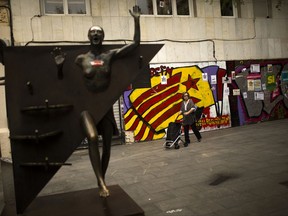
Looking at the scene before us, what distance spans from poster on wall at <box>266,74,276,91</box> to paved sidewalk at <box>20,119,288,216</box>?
12.0ft

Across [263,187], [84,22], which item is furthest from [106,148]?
[84,22]

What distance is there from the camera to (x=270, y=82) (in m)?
14.1

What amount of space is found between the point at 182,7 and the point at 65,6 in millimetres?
4450

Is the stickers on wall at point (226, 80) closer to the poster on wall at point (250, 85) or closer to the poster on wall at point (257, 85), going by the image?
the poster on wall at point (250, 85)

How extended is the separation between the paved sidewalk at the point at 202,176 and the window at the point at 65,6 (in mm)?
4702

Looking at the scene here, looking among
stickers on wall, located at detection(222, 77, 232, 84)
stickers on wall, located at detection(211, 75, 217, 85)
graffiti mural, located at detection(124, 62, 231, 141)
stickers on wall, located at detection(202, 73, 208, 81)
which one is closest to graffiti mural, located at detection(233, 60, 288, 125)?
stickers on wall, located at detection(222, 77, 232, 84)

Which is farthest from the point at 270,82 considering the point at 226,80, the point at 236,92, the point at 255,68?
the point at 226,80

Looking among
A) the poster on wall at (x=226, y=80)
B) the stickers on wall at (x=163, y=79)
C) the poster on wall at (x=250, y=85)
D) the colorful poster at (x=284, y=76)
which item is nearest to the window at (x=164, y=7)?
the stickers on wall at (x=163, y=79)

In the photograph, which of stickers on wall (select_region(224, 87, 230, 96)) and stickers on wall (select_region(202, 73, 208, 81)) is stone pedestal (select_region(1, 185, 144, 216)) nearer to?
stickers on wall (select_region(202, 73, 208, 81))

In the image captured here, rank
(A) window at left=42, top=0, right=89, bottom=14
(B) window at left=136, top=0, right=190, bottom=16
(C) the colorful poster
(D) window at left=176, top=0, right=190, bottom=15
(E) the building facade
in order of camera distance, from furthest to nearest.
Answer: (C) the colorful poster < (D) window at left=176, top=0, right=190, bottom=15 < (B) window at left=136, top=0, right=190, bottom=16 < (A) window at left=42, top=0, right=89, bottom=14 < (E) the building facade

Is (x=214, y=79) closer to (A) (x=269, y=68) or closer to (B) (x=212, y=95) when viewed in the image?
(B) (x=212, y=95)

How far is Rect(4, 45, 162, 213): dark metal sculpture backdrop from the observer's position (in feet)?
13.6

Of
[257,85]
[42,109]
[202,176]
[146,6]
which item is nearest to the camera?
[42,109]

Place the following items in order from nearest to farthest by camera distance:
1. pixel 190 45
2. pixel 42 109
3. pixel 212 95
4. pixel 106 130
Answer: pixel 42 109, pixel 106 130, pixel 190 45, pixel 212 95
